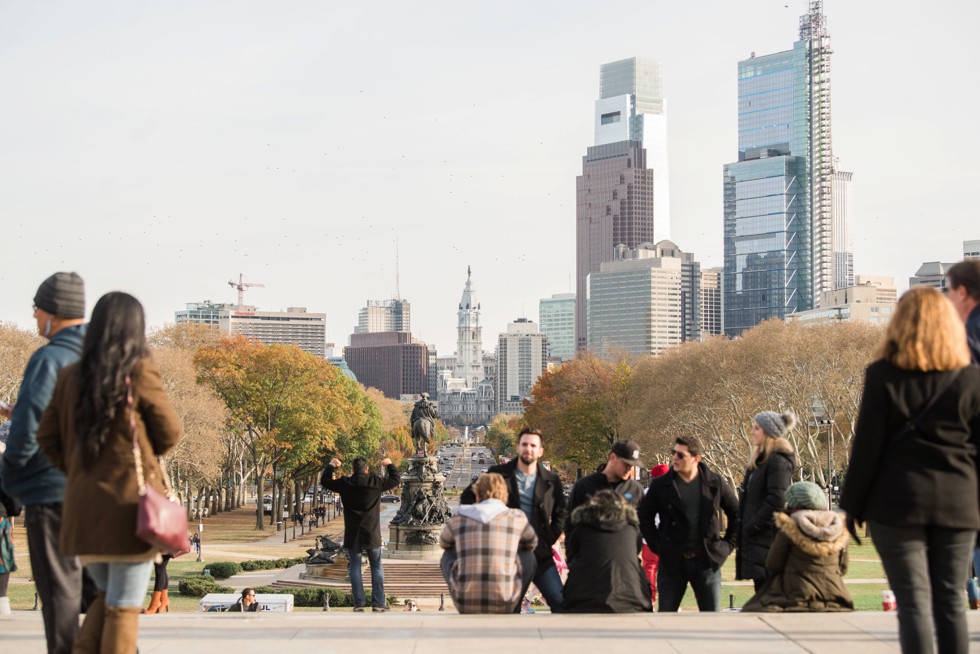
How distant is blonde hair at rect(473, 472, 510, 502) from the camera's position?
1072cm

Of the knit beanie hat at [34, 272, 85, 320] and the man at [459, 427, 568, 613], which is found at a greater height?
the knit beanie hat at [34, 272, 85, 320]

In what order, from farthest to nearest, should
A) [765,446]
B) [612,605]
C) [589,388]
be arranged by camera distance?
[589,388]
[765,446]
[612,605]

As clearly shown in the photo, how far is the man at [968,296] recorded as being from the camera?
792 cm

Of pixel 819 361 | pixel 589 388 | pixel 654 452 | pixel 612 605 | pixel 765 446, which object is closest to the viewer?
pixel 612 605

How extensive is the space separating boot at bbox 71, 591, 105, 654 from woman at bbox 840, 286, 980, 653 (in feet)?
13.3

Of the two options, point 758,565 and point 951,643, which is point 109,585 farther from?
point 758,565

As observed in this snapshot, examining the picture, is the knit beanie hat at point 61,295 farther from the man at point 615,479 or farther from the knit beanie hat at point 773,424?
the knit beanie hat at point 773,424

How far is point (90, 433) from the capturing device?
20.7 ft

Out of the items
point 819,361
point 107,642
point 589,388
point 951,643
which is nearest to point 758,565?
point 951,643

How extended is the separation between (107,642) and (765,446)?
6859 millimetres

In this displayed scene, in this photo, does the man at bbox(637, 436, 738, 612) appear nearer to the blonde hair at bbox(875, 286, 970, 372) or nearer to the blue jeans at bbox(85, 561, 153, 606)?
the blonde hair at bbox(875, 286, 970, 372)

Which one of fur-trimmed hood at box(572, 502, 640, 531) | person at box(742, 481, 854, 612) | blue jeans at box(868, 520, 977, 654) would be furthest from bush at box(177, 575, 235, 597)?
blue jeans at box(868, 520, 977, 654)

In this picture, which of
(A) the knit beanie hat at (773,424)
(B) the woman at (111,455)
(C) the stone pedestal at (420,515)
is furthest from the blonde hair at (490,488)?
(C) the stone pedestal at (420,515)

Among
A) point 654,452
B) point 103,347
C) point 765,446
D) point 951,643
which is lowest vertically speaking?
point 654,452
